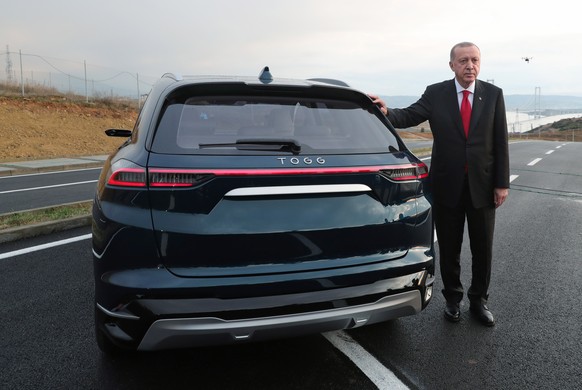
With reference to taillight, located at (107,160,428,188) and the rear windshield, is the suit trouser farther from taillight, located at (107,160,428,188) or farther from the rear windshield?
taillight, located at (107,160,428,188)

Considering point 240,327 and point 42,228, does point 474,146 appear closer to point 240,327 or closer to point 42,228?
point 240,327

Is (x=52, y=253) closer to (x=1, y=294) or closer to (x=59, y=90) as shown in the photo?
(x=1, y=294)

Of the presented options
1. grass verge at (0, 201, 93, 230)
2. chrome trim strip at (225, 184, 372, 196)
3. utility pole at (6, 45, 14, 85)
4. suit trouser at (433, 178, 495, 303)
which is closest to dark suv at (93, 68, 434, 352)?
chrome trim strip at (225, 184, 372, 196)

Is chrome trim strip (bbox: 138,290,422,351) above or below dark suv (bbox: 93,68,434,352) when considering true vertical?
below

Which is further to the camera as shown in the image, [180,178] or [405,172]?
[405,172]

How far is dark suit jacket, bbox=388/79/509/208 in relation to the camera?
3236mm

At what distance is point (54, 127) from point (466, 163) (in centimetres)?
2079

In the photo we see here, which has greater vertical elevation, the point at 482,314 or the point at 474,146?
the point at 474,146

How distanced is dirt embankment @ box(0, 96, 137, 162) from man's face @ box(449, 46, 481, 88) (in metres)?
15.3

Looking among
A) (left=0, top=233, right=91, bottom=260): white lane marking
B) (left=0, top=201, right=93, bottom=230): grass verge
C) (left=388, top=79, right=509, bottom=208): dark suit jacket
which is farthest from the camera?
(left=0, top=201, right=93, bottom=230): grass verge

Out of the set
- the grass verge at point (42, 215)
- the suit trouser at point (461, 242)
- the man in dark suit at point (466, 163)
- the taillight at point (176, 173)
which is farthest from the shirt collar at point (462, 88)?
the grass verge at point (42, 215)

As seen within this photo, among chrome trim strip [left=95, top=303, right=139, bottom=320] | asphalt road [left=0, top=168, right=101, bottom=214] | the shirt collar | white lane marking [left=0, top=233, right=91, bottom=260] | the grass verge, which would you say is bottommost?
asphalt road [left=0, top=168, right=101, bottom=214]

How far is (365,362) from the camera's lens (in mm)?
2754

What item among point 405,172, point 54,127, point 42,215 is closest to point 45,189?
point 42,215
